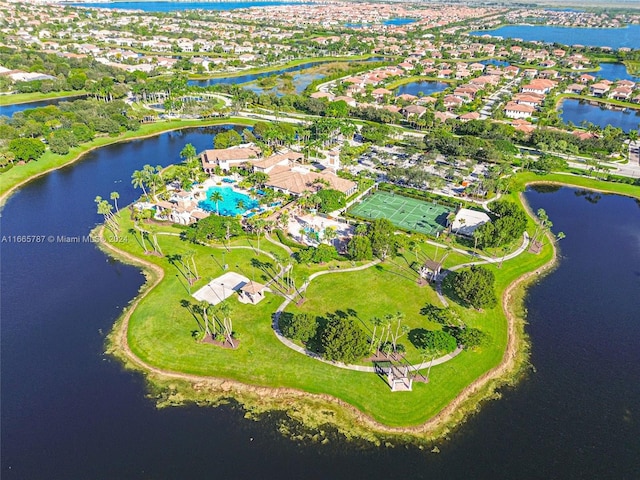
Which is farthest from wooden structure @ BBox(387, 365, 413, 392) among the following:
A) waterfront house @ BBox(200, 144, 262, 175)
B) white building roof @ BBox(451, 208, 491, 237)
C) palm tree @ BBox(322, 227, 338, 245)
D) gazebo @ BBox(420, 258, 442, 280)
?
waterfront house @ BBox(200, 144, 262, 175)

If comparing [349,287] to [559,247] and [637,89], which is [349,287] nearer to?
[559,247]

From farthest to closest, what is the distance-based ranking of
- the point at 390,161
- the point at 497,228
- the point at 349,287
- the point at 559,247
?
the point at 390,161
the point at 559,247
the point at 497,228
the point at 349,287

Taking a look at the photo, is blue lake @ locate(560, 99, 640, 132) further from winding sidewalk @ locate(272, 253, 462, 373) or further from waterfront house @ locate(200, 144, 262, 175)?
winding sidewalk @ locate(272, 253, 462, 373)

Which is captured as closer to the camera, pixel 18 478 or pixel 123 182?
pixel 18 478

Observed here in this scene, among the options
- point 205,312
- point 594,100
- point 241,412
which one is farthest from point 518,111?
point 241,412

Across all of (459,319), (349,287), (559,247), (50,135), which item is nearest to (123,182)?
(50,135)

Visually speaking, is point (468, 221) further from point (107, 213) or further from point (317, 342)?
point (107, 213)
